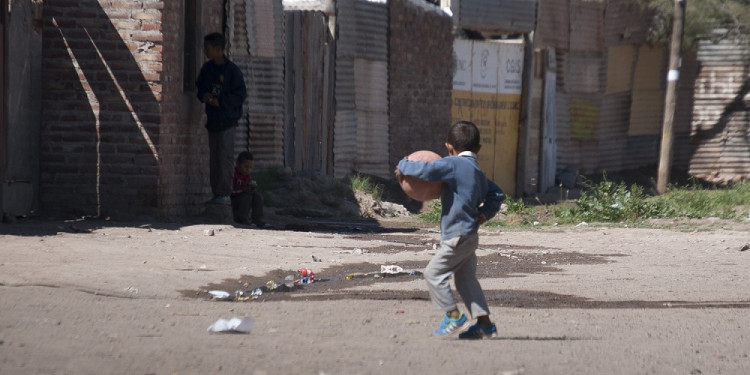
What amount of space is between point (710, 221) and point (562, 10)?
329 inches

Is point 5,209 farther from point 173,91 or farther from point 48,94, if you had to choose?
point 173,91

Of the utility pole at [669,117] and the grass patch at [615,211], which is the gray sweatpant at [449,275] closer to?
the grass patch at [615,211]

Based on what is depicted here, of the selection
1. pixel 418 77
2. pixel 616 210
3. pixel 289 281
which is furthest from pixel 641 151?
pixel 289 281

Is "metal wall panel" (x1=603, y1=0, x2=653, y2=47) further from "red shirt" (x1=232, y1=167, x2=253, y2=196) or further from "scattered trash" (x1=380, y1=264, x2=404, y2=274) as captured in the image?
"scattered trash" (x1=380, y1=264, x2=404, y2=274)

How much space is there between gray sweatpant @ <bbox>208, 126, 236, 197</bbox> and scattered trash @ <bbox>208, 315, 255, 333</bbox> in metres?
6.13

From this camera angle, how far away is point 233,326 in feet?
18.6

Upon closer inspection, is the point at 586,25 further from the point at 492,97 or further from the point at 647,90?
the point at 492,97

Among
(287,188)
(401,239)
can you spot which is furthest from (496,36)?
(401,239)

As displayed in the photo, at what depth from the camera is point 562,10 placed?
21875mm

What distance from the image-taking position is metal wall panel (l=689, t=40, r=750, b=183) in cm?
2370

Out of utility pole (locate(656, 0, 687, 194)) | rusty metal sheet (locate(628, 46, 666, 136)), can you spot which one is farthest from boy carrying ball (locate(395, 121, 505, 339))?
rusty metal sheet (locate(628, 46, 666, 136))

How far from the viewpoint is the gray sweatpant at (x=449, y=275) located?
6.00 m

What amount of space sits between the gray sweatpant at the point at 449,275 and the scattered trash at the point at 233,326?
99 cm

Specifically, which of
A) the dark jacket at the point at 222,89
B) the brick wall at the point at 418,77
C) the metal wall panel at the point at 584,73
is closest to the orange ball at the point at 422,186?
the dark jacket at the point at 222,89
